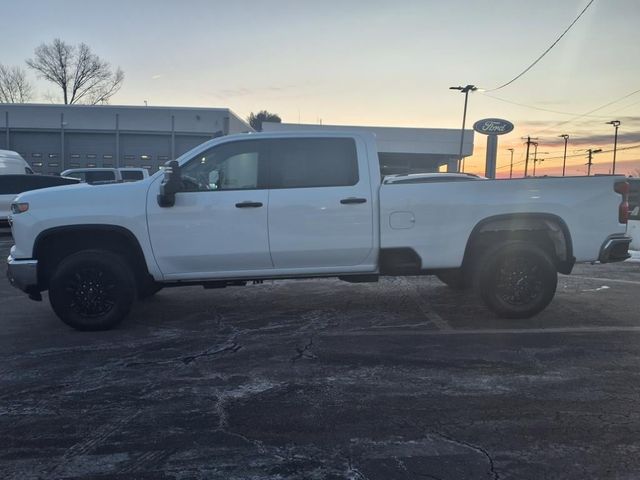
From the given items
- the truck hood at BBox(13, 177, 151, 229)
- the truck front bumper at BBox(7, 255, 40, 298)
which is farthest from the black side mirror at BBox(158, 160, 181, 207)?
the truck front bumper at BBox(7, 255, 40, 298)

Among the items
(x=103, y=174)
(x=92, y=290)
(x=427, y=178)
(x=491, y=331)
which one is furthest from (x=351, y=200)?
(x=103, y=174)

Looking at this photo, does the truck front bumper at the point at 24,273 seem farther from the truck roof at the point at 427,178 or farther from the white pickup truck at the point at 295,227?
the truck roof at the point at 427,178

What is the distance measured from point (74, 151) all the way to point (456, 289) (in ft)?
113

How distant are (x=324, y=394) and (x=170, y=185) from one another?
2887mm

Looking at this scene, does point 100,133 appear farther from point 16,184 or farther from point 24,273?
point 24,273

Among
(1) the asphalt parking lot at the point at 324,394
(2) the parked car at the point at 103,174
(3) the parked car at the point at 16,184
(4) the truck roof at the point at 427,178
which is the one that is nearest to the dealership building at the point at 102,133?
(2) the parked car at the point at 103,174

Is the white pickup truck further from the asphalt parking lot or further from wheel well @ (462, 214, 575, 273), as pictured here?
the asphalt parking lot

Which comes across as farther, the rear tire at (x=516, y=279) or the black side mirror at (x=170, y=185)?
the rear tire at (x=516, y=279)

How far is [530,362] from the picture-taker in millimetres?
5160

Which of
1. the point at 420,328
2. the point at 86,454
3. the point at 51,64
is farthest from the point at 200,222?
the point at 51,64

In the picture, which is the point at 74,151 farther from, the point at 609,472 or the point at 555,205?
the point at 609,472

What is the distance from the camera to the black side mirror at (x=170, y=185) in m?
6.01

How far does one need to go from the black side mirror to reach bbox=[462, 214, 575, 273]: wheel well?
10.9ft

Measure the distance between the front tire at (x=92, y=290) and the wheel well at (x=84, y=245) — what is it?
5.8 inches
